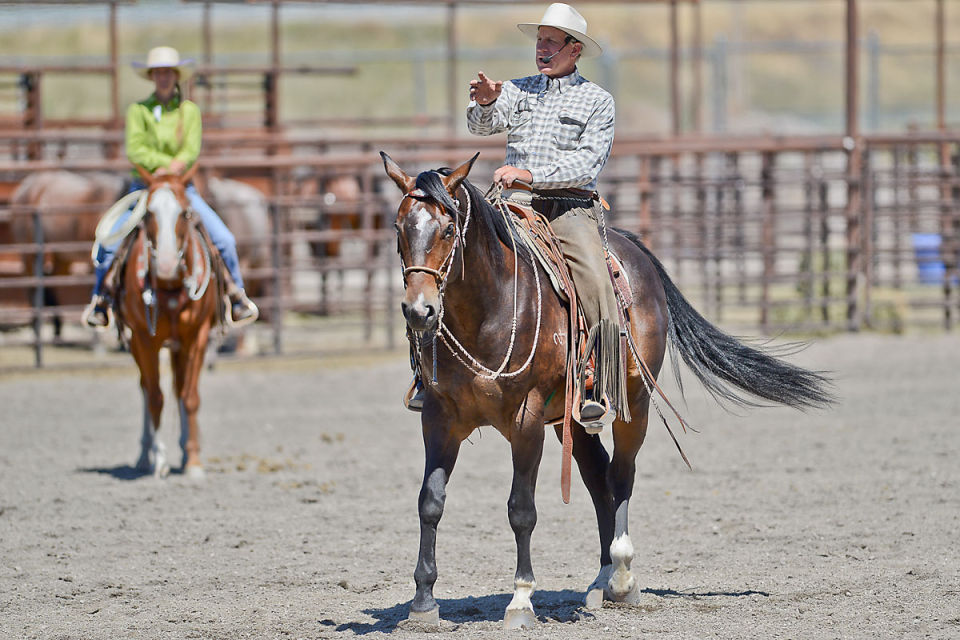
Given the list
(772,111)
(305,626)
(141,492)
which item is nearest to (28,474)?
(141,492)

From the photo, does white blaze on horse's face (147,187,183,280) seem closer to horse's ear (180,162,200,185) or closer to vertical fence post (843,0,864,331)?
horse's ear (180,162,200,185)

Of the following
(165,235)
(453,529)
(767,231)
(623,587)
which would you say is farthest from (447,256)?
(767,231)

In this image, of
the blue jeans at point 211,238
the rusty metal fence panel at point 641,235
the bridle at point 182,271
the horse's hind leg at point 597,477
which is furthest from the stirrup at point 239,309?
Result: the rusty metal fence panel at point 641,235

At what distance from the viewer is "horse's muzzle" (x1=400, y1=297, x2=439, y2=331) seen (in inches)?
179

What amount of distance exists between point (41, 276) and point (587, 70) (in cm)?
1587

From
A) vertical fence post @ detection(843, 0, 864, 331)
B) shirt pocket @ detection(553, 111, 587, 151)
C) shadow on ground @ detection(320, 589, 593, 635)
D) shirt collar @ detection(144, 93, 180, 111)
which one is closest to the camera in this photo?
shadow on ground @ detection(320, 589, 593, 635)

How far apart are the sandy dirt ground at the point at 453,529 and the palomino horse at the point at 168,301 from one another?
1.18 feet

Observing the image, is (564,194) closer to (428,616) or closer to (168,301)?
(428,616)

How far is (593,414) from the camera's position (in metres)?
5.16

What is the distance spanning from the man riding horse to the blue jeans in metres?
3.62

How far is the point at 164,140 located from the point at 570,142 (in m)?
3.97

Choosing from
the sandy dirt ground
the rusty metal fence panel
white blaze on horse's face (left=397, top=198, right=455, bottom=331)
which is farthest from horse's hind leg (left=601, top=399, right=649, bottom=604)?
the rusty metal fence panel

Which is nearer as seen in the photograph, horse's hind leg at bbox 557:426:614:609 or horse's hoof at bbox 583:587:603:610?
horse's hoof at bbox 583:587:603:610

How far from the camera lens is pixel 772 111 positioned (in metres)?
57.0
